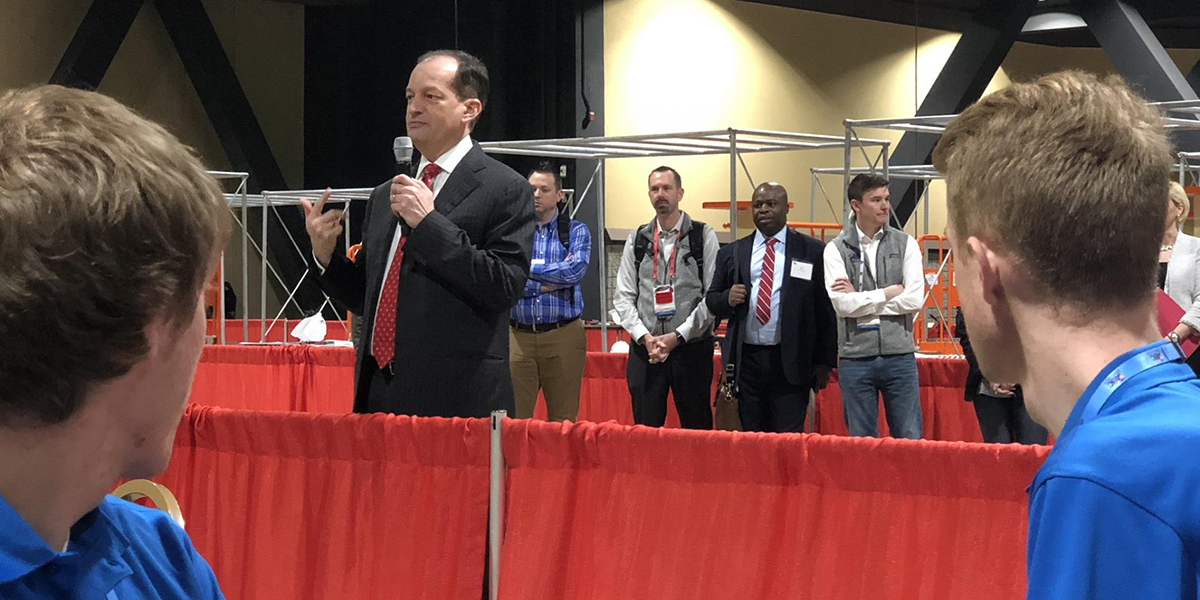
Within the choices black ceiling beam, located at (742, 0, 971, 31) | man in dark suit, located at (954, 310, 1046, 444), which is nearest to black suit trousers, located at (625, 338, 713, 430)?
man in dark suit, located at (954, 310, 1046, 444)

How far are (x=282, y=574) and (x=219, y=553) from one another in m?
0.27

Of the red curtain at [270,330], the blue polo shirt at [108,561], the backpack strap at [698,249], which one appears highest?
the backpack strap at [698,249]

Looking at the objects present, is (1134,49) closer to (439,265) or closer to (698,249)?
(698,249)

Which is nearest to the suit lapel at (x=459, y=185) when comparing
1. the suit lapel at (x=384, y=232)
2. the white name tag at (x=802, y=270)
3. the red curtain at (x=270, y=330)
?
the suit lapel at (x=384, y=232)

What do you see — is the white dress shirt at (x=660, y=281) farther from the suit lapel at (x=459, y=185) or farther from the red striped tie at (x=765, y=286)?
the suit lapel at (x=459, y=185)

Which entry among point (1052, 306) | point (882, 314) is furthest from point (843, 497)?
point (882, 314)

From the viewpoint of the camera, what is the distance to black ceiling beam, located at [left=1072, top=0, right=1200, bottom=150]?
13.8m

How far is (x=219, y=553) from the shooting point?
4.14 metres

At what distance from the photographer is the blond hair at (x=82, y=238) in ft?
2.75

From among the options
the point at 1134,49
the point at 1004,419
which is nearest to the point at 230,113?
the point at 1134,49

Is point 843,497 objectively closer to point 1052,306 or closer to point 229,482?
point 229,482

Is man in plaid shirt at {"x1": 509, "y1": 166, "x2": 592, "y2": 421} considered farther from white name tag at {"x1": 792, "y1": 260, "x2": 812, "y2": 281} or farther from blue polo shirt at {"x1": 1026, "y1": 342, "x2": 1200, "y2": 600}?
blue polo shirt at {"x1": 1026, "y1": 342, "x2": 1200, "y2": 600}

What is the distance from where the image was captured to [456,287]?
3.63 m

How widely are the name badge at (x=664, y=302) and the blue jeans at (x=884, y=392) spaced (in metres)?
1.09
